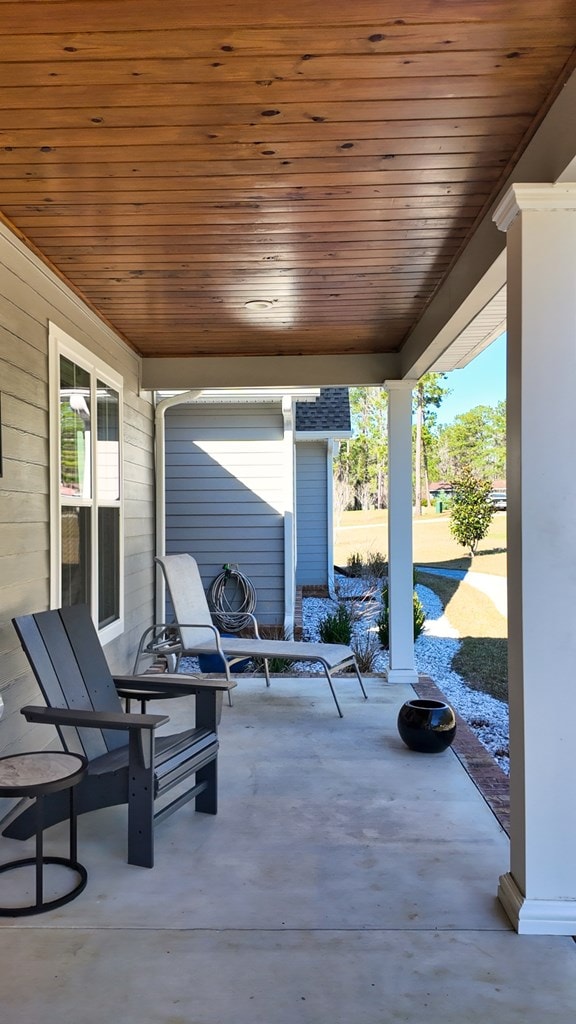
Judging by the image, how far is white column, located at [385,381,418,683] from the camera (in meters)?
5.49

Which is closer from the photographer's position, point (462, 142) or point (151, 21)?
point (151, 21)

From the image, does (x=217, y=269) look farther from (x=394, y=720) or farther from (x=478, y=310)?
(x=394, y=720)

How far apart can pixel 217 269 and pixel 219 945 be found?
2.96m

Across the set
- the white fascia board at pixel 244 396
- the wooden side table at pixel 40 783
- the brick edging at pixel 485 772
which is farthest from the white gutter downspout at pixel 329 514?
the wooden side table at pixel 40 783

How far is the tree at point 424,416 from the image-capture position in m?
26.9

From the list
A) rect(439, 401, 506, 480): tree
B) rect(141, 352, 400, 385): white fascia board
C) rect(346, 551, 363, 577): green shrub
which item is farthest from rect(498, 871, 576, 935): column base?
rect(439, 401, 506, 480): tree

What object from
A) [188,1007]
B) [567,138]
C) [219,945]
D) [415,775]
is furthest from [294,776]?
[567,138]

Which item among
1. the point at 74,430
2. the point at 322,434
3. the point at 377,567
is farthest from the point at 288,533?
the point at 377,567

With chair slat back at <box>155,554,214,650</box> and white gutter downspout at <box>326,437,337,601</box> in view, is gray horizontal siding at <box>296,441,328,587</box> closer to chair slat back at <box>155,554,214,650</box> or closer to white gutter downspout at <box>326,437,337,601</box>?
white gutter downspout at <box>326,437,337,601</box>

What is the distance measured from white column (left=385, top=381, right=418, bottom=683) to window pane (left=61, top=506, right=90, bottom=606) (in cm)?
234

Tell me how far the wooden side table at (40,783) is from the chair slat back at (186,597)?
259 cm

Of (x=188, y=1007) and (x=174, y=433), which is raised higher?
(x=174, y=433)

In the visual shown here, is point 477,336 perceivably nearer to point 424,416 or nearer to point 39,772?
point 39,772

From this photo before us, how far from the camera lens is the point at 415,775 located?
364 centimetres
